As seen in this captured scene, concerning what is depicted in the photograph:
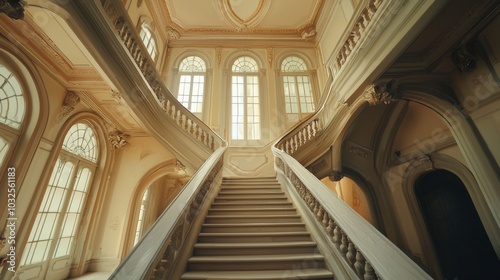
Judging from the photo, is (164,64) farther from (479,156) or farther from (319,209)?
(479,156)

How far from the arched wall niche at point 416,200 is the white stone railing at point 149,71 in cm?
526

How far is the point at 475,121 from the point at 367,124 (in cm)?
221

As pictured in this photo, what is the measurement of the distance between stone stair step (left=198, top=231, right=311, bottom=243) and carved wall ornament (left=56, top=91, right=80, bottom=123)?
3.97m

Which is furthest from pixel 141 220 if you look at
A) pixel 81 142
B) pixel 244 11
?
pixel 244 11

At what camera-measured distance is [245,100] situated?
28.2 ft

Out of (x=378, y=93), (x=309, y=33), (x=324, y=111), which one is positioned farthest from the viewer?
(x=309, y=33)

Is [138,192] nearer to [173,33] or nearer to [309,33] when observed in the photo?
[173,33]

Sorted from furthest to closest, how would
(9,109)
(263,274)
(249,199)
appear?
(249,199) → (9,109) → (263,274)

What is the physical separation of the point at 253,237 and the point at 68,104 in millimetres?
4645

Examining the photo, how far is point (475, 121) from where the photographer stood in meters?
3.53

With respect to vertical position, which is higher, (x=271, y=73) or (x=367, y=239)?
(x=271, y=73)

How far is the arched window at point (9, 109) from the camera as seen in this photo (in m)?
3.37

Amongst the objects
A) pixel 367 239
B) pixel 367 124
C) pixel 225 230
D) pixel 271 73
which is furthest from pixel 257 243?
pixel 271 73

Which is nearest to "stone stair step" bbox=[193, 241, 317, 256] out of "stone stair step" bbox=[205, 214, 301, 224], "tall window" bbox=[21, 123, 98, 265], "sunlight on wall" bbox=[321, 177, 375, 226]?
"stone stair step" bbox=[205, 214, 301, 224]
